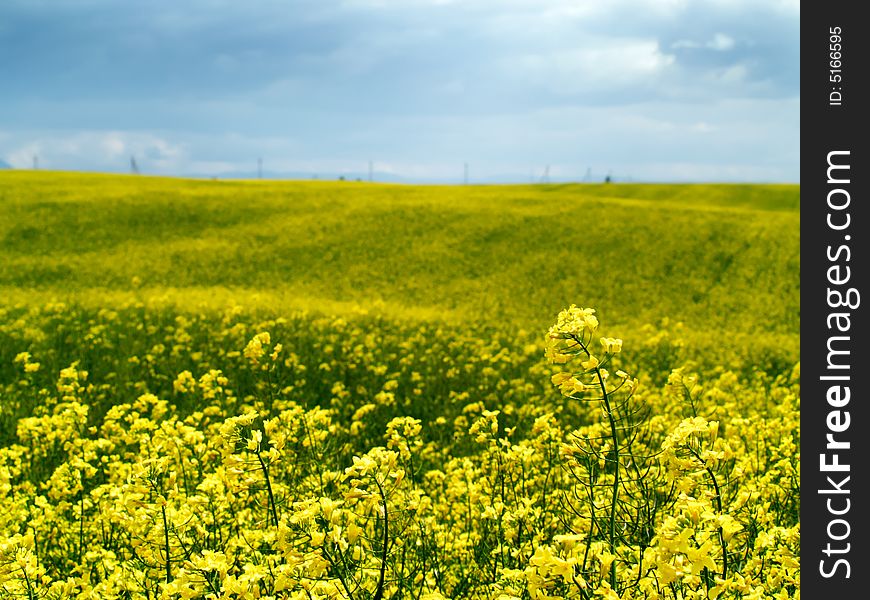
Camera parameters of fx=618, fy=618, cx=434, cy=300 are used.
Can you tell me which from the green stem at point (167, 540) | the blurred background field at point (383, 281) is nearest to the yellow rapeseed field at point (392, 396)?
the green stem at point (167, 540)

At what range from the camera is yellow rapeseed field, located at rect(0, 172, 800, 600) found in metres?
3.07

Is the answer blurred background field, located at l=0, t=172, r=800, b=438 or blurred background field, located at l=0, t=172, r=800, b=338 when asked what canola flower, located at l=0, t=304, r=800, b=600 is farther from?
blurred background field, located at l=0, t=172, r=800, b=338

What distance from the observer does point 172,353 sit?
12.3 meters

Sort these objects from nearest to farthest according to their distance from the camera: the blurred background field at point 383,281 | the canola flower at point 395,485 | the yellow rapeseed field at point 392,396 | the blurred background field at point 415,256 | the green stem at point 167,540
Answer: the canola flower at point 395,485, the yellow rapeseed field at point 392,396, the green stem at point 167,540, the blurred background field at point 383,281, the blurred background field at point 415,256

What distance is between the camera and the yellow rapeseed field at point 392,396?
3.07 m

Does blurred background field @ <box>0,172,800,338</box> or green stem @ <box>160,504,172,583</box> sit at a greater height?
blurred background field @ <box>0,172,800,338</box>

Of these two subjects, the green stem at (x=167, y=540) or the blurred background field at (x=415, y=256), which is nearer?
the green stem at (x=167, y=540)

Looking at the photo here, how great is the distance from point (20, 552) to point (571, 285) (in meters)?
21.4

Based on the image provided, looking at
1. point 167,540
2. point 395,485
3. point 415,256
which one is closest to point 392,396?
point 167,540
